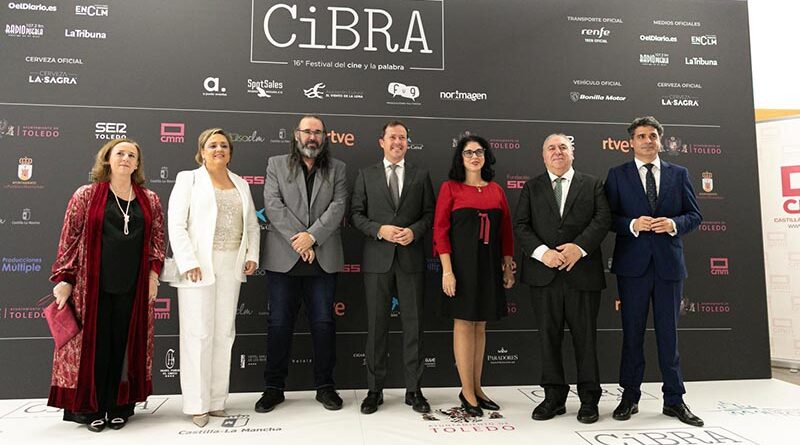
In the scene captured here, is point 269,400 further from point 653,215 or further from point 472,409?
point 653,215

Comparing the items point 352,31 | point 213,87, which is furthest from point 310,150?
point 352,31

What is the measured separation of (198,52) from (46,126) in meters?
1.30

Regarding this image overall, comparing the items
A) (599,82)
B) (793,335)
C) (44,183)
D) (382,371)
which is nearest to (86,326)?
(44,183)

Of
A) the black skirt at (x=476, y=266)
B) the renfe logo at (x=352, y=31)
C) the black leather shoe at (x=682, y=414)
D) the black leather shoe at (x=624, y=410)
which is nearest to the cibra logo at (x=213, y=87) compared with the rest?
the renfe logo at (x=352, y=31)

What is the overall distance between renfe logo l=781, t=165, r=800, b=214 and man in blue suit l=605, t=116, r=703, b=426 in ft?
8.02

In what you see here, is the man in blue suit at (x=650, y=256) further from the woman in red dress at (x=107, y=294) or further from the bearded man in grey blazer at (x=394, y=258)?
the woman in red dress at (x=107, y=294)

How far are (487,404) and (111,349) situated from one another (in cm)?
242

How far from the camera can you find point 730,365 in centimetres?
410

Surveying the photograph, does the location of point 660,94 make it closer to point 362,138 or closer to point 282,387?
point 362,138

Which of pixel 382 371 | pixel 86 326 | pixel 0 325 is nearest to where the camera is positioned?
pixel 86 326

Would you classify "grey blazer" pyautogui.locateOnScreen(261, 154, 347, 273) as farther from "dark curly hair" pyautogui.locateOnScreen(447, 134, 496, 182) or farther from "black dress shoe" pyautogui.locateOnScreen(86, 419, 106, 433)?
"black dress shoe" pyautogui.locateOnScreen(86, 419, 106, 433)

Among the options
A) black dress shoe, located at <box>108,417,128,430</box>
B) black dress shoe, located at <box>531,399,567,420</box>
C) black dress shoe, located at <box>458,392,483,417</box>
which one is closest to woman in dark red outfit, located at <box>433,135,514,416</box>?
black dress shoe, located at <box>458,392,483,417</box>

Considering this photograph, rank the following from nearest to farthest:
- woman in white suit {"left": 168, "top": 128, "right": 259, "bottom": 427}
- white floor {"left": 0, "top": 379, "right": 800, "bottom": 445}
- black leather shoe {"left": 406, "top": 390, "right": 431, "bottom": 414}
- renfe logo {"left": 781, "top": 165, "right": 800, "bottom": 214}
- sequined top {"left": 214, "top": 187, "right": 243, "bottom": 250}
→ white floor {"left": 0, "top": 379, "right": 800, "bottom": 445} → woman in white suit {"left": 168, "top": 128, "right": 259, "bottom": 427} → sequined top {"left": 214, "top": 187, "right": 243, "bottom": 250} → black leather shoe {"left": 406, "top": 390, "right": 431, "bottom": 414} → renfe logo {"left": 781, "top": 165, "right": 800, "bottom": 214}

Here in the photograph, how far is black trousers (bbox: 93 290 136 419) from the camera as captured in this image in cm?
284
